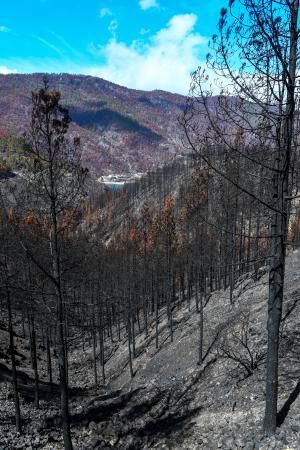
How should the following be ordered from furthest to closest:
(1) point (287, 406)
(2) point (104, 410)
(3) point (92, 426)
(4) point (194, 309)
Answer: (4) point (194, 309) → (2) point (104, 410) → (3) point (92, 426) → (1) point (287, 406)

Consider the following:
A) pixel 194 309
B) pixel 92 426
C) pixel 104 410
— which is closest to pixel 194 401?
pixel 92 426

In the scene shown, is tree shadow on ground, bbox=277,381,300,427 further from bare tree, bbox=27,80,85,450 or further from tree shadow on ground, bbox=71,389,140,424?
tree shadow on ground, bbox=71,389,140,424

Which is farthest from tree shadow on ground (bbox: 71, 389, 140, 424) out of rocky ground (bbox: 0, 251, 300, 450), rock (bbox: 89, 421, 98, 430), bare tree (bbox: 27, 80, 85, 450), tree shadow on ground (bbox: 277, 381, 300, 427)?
tree shadow on ground (bbox: 277, 381, 300, 427)

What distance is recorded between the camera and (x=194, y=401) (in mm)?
16641

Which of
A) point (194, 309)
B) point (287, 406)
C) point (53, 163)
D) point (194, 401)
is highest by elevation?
point (53, 163)

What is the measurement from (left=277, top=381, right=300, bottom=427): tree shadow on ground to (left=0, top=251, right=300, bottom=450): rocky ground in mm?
29

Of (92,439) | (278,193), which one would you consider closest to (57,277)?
(278,193)

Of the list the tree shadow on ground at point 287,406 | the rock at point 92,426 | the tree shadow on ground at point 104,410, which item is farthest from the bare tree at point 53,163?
the tree shadow on ground at point 104,410

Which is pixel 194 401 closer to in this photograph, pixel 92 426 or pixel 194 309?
pixel 92 426

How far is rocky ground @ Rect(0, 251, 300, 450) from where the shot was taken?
435 inches

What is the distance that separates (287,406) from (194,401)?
7.73 metres

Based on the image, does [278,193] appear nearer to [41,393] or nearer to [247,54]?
[247,54]

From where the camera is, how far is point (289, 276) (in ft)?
89.7

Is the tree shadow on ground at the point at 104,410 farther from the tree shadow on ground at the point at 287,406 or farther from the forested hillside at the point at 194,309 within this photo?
the tree shadow on ground at the point at 287,406
